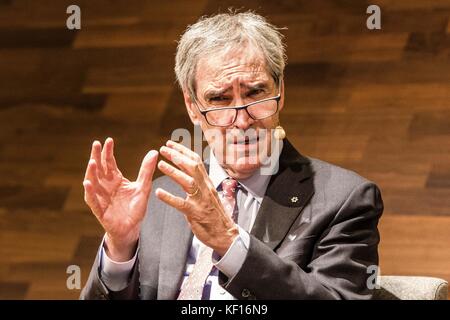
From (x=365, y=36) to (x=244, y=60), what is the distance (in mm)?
1215

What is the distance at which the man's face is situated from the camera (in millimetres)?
2023

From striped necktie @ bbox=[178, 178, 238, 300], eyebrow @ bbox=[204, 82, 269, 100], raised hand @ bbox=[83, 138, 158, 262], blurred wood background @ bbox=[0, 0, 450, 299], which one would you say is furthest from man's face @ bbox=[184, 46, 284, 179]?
blurred wood background @ bbox=[0, 0, 450, 299]

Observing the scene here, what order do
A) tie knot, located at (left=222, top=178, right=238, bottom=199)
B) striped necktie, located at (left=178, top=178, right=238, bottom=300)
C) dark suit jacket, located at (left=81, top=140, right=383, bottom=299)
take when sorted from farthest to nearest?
tie knot, located at (left=222, top=178, right=238, bottom=199), striped necktie, located at (left=178, top=178, right=238, bottom=300), dark suit jacket, located at (left=81, top=140, right=383, bottom=299)

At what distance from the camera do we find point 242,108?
6.64 feet

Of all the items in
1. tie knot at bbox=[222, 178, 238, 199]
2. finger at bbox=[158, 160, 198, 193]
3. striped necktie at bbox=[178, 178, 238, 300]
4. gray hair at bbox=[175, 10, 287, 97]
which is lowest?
striped necktie at bbox=[178, 178, 238, 300]

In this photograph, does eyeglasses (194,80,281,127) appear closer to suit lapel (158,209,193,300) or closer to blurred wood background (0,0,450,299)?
suit lapel (158,209,193,300)

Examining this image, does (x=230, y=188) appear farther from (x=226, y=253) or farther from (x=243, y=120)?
(x=226, y=253)

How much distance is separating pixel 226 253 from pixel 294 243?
215mm
